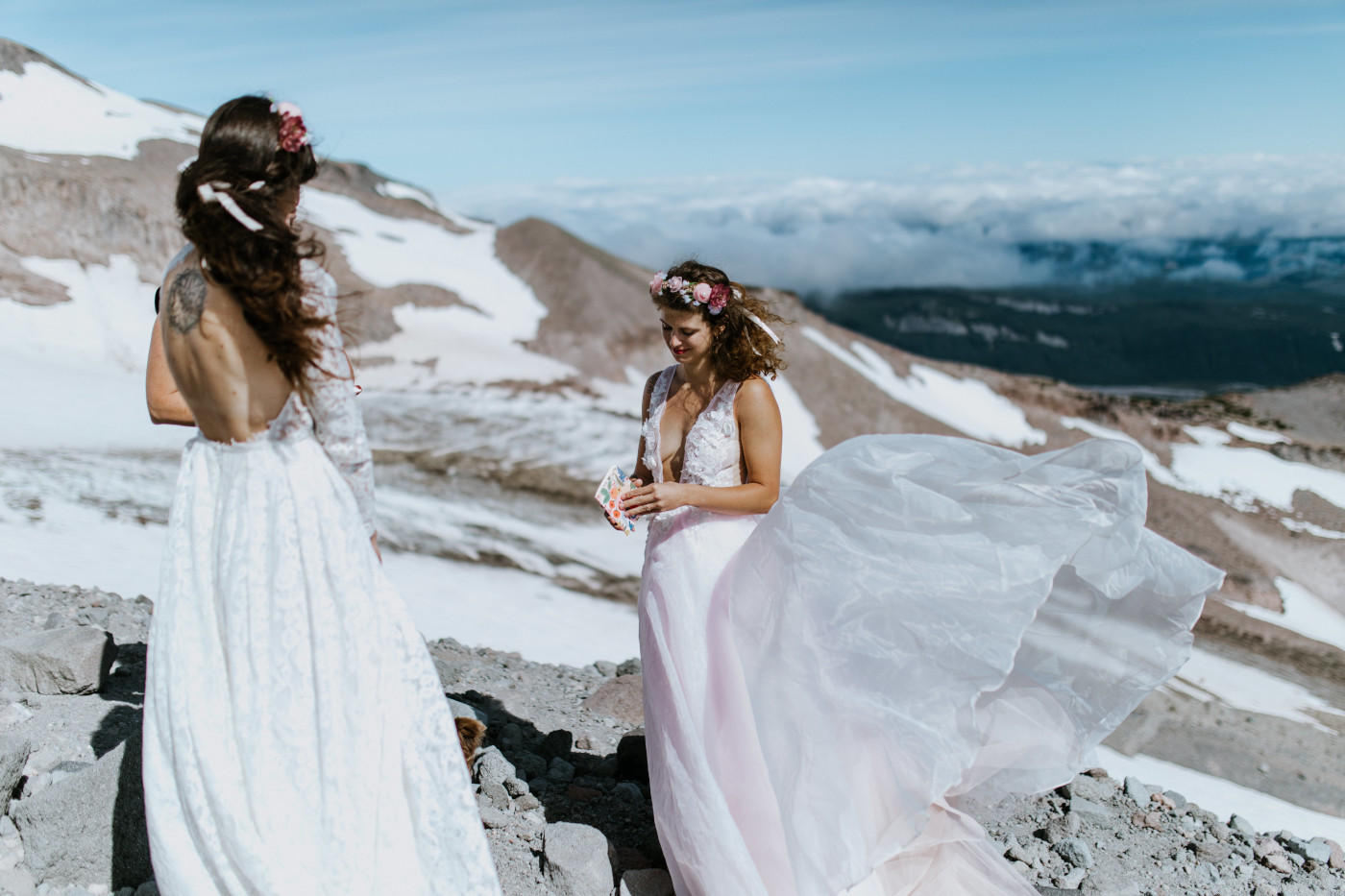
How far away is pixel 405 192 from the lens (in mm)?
54312

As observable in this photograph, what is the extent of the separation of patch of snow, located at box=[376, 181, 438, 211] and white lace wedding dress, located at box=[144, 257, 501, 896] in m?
50.5

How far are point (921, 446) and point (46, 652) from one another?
421 centimetres

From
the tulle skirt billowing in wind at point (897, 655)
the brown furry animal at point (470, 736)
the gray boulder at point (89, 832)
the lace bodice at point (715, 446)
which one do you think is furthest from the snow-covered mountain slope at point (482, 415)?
the gray boulder at point (89, 832)

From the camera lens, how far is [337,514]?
2609 millimetres

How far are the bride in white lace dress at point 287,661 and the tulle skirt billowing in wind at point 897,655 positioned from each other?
3.25 feet

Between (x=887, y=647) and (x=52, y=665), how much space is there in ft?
12.8

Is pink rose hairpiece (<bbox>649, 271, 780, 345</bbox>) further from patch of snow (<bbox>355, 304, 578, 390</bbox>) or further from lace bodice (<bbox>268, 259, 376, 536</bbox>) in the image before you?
patch of snow (<bbox>355, 304, 578, 390</bbox>)

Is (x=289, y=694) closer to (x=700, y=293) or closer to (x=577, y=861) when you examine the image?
(x=577, y=861)

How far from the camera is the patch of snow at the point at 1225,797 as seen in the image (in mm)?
9539

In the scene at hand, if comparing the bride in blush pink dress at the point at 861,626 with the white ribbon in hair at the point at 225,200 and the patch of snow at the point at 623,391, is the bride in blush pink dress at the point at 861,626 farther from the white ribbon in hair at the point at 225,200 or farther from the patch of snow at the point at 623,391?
the patch of snow at the point at 623,391

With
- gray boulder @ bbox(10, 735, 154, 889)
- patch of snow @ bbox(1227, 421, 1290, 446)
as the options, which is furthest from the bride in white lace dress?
patch of snow @ bbox(1227, 421, 1290, 446)

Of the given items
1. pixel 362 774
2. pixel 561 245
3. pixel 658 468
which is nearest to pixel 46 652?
pixel 362 774

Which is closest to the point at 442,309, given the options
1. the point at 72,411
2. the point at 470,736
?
the point at 72,411

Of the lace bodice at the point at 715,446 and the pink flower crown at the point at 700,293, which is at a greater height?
the pink flower crown at the point at 700,293
